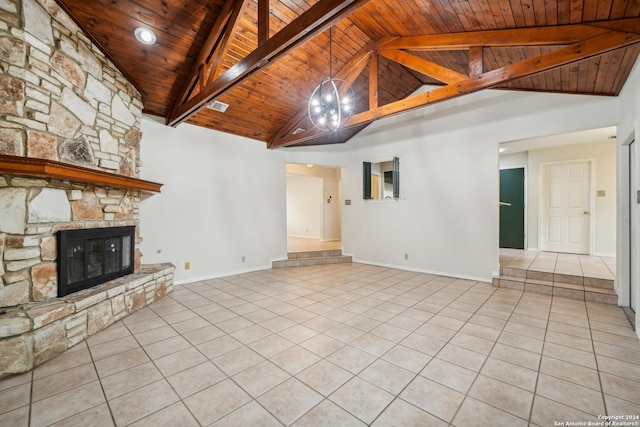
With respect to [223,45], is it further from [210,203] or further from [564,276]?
[564,276]

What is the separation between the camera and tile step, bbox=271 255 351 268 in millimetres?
5763

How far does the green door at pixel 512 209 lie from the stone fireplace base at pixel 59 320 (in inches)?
300

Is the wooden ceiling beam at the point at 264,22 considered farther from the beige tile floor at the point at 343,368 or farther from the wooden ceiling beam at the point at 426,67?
the beige tile floor at the point at 343,368

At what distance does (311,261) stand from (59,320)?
429 cm

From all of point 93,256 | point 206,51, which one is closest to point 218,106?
point 206,51

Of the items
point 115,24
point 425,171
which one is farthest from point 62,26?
point 425,171

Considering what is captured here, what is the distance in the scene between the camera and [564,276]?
3.88 metres

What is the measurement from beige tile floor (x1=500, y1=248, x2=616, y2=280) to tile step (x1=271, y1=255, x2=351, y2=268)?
10.4ft

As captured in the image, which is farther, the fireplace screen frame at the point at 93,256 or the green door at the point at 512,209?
the green door at the point at 512,209

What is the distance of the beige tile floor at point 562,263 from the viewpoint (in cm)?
403

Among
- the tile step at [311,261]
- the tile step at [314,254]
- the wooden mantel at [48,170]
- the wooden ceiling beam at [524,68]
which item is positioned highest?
the wooden ceiling beam at [524,68]

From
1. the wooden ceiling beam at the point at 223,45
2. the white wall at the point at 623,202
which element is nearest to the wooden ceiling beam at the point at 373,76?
the wooden ceiling beam at the point at 223,45

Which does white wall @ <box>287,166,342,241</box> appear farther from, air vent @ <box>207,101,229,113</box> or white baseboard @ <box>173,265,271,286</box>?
air vent @ <box>207,101,229,113</box>

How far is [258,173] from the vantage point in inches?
218
